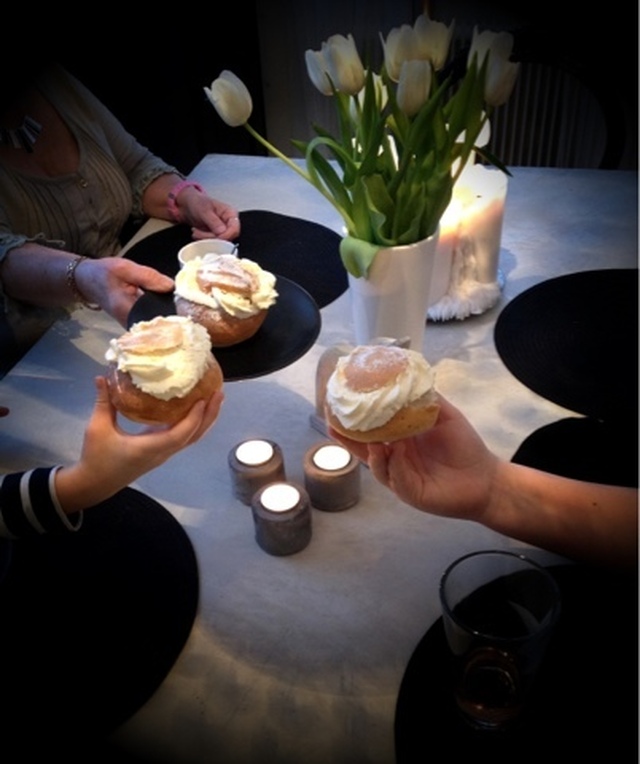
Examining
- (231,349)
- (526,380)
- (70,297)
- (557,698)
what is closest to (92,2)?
(70,297)

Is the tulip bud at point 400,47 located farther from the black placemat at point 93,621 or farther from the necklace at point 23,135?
the necklace at point 23,135

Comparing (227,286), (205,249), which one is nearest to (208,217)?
(205,249)

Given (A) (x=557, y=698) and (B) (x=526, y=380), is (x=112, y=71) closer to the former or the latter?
(B) (x=526, y=380)

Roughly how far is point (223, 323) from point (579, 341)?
67cm

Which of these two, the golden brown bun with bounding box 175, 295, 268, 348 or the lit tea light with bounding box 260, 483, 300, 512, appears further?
the golden brown bun with bounding box 175, 295, 268, 348

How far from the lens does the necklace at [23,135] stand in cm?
170

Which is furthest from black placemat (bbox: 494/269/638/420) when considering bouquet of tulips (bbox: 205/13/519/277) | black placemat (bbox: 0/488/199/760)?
black placemat (bbox: 0/488/199/760)

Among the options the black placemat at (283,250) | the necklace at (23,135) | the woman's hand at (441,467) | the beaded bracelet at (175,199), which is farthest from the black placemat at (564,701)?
the necklace at (23,135)

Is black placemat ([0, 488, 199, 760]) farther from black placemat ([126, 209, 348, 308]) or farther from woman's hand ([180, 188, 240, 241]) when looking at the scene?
woman's hand ([180, 188, 240, 241])

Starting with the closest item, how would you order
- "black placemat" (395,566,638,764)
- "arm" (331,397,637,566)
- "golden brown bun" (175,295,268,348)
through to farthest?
"black placemat" (395,566,638,764) → "arm" (331,397,637,566) → "golden brown bun" (175,295,268,348)

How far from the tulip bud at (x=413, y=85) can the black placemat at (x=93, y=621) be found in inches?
26.8

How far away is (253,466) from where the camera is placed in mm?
1084

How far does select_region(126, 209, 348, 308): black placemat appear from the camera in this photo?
1604 millimetres

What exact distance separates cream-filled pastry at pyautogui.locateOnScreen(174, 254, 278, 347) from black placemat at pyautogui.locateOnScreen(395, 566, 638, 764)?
0.57 meters
